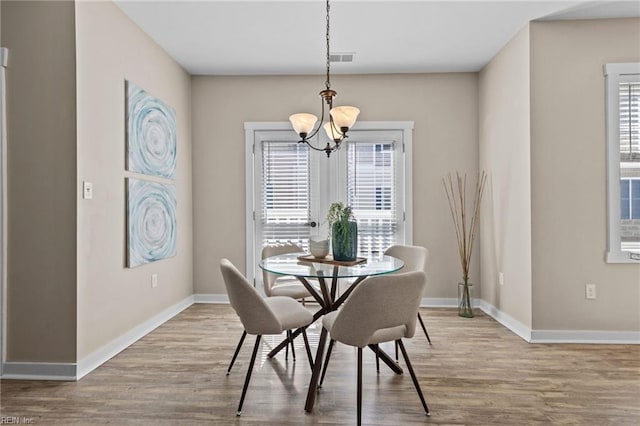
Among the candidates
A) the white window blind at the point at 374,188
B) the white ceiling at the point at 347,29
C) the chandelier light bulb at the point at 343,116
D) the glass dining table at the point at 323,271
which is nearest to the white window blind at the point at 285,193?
the white window blind at the point at 374,188

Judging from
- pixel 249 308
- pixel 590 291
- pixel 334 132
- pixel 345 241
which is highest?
pixel 334 132

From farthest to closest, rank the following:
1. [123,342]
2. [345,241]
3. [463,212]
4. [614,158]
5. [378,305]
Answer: [463,212] → [614,158] → [123,342] → [345,241] → [378,305]

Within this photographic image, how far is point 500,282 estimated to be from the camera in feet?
12.8

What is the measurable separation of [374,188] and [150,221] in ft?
7.89

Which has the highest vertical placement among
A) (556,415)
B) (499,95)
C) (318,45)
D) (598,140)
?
(318,45)

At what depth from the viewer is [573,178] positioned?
3.27 m

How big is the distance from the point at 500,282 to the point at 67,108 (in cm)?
400

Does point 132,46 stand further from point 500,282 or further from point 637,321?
point 637,321

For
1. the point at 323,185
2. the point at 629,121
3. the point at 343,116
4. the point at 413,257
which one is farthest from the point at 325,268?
the point at 629,121

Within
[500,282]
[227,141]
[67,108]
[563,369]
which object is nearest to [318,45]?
[227,141]

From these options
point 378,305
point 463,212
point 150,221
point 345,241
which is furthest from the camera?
point 463,212

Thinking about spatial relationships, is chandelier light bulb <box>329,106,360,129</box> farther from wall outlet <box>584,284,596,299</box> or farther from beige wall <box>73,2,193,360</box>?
wall outlet <box>584,284,596,299</box>

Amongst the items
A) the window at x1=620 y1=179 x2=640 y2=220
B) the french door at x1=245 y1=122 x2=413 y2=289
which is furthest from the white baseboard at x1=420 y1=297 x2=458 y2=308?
the window at x1=620 y1=179 x2=640 y2=220

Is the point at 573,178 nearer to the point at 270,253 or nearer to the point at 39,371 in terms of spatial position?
the point at 270,253
